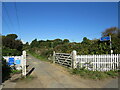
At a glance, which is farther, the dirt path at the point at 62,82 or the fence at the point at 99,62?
the fence at the point at 99,62

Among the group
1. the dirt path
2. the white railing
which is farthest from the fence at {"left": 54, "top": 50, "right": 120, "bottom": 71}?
the dirt path

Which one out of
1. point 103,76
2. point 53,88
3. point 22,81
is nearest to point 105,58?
point 103,76

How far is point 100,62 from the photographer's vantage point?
7375mm

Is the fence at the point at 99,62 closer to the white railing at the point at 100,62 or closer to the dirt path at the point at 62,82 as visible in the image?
the white railing at the point at 100,62

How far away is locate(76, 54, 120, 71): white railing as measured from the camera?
289 inches

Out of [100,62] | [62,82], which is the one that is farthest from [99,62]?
[62,82]

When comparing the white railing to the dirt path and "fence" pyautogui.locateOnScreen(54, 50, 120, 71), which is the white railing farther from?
the dirt path

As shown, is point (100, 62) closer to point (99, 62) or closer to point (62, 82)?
point (99, 62)

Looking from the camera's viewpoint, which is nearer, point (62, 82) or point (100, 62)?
point (62, 82)

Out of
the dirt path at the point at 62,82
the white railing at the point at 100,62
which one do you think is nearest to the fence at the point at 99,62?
the white railing at the point at 100,62

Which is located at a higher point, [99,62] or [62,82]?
[99,62]

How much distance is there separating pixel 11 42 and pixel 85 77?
16.9m

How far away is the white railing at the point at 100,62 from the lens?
735cm

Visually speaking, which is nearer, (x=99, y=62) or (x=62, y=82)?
(x=62, y=82)
